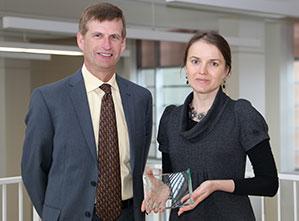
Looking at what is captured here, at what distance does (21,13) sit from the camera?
5.36 meters

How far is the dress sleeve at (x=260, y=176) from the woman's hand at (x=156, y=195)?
219 millimetres

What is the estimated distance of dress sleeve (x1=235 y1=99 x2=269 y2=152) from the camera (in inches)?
66.8

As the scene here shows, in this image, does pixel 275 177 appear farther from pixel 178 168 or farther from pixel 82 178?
pixel 82 178

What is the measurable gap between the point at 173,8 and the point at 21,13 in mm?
1899

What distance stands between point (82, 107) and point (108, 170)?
0.22 m

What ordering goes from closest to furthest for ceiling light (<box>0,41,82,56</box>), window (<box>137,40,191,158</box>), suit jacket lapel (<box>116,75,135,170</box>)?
1. suit jacket lapel (<box>116,75,135,170</box>)
2. ceiling light (<box>0,41,82,56</box>)
3. window (<box>137,40,191,158</box>)

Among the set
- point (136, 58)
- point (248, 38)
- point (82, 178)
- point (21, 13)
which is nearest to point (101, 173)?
point (82, 178)

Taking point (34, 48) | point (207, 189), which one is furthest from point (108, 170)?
point (34, 48)

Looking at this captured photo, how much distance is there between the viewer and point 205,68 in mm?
1729

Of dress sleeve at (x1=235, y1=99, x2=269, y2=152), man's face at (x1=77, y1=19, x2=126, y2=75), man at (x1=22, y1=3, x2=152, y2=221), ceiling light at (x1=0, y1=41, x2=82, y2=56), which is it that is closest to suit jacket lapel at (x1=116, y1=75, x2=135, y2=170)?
man at (x1=22, y1=3, x2=152, y2=221)

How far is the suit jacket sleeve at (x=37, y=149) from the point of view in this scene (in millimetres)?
1799

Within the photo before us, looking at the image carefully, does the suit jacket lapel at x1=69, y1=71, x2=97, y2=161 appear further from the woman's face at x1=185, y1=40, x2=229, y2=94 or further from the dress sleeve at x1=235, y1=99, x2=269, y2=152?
the dress sleeve at x1=235, y1=99, x2=269, y2=152

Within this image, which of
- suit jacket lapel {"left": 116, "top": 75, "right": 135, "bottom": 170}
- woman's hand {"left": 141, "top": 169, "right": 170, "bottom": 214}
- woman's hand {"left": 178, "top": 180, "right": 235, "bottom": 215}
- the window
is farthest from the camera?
the window

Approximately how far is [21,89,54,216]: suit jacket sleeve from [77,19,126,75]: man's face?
0.21 m
